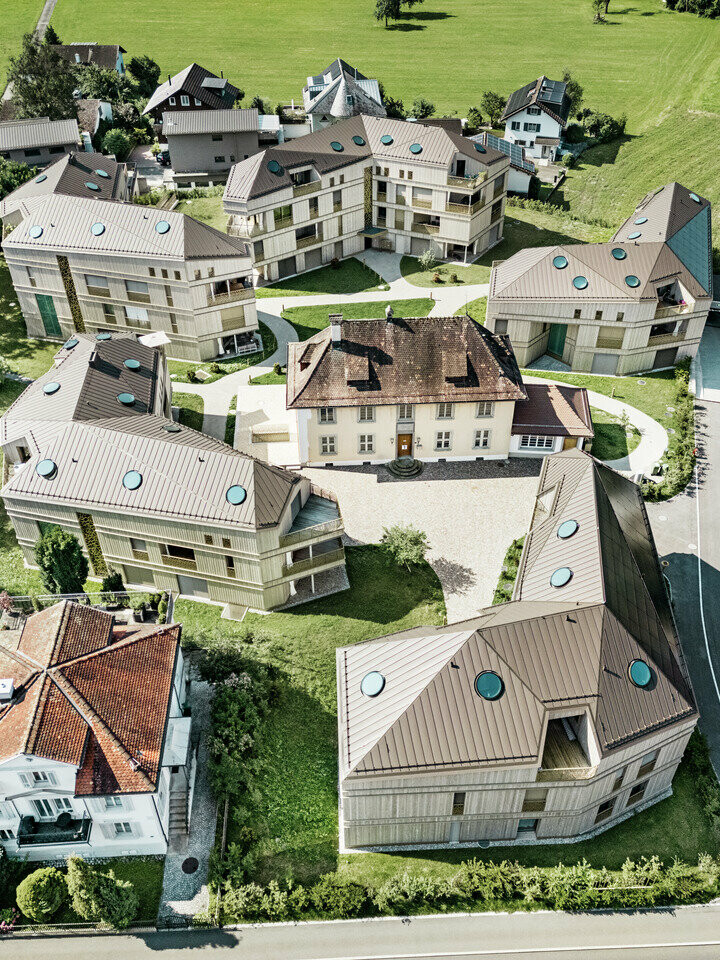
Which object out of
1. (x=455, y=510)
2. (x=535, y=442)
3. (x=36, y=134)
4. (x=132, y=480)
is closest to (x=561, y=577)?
(x=455, y=510)

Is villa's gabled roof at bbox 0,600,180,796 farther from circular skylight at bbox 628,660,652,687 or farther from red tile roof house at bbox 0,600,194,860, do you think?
circular skylight at bbox 628,660,652,687

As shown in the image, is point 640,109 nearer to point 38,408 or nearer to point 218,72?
point 218,72

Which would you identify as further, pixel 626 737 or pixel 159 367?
pixel 159 367

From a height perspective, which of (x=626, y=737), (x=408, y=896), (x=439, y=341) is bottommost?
(x=408, y=896)

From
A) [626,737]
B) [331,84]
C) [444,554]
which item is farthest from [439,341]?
[331,84]

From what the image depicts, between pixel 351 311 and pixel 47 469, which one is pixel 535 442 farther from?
pixel 47 469

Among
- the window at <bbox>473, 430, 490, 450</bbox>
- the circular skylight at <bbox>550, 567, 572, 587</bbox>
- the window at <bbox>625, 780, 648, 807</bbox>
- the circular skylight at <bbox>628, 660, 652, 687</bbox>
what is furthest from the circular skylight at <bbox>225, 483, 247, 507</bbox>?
the window at <bbox>625, 780, 648, 807</bbox>
